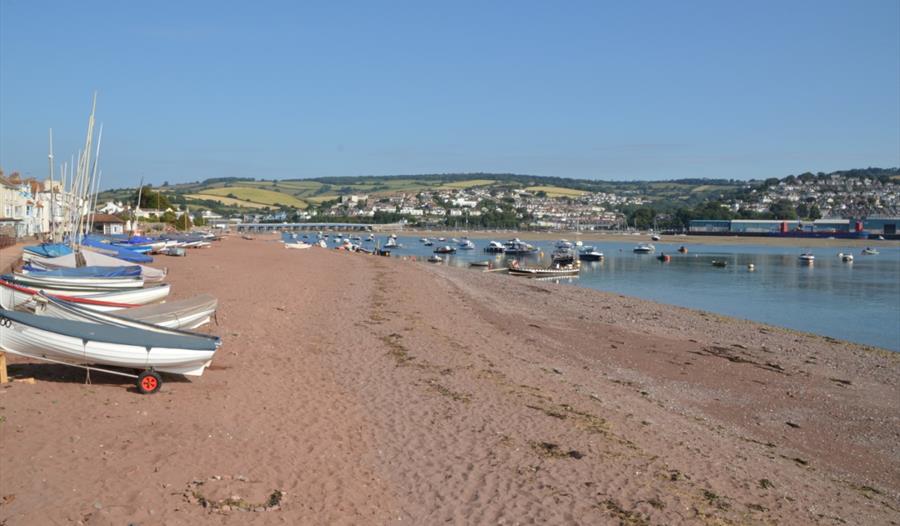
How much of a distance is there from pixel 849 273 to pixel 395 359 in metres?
59.3

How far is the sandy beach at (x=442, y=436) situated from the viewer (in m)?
7.80

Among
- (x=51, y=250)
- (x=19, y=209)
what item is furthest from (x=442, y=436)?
(x=19, y=209)

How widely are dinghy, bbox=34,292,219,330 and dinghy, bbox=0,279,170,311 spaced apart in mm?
815

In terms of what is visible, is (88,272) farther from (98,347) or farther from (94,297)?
(98,347)

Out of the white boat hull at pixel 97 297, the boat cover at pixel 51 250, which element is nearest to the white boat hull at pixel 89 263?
the boat cover at pixel 51 250

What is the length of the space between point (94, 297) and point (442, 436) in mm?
10406

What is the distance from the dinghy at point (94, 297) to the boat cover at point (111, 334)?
8.02ft

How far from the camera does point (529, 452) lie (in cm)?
997

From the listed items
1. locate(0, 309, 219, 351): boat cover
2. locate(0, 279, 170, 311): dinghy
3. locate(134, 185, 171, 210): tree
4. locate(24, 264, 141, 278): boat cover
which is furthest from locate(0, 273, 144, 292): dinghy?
locate(134, 185, 171, 210): tree

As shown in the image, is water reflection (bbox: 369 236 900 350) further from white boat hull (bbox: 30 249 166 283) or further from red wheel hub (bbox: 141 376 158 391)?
red wheel hub (bbox: 141 376 158 391)

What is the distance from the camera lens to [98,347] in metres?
10.6

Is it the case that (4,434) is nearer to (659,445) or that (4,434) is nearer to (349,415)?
(349,415)

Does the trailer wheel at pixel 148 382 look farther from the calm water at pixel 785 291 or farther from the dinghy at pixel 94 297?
the calm water at pixel 785 291

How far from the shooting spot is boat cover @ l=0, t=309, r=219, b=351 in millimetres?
10539
